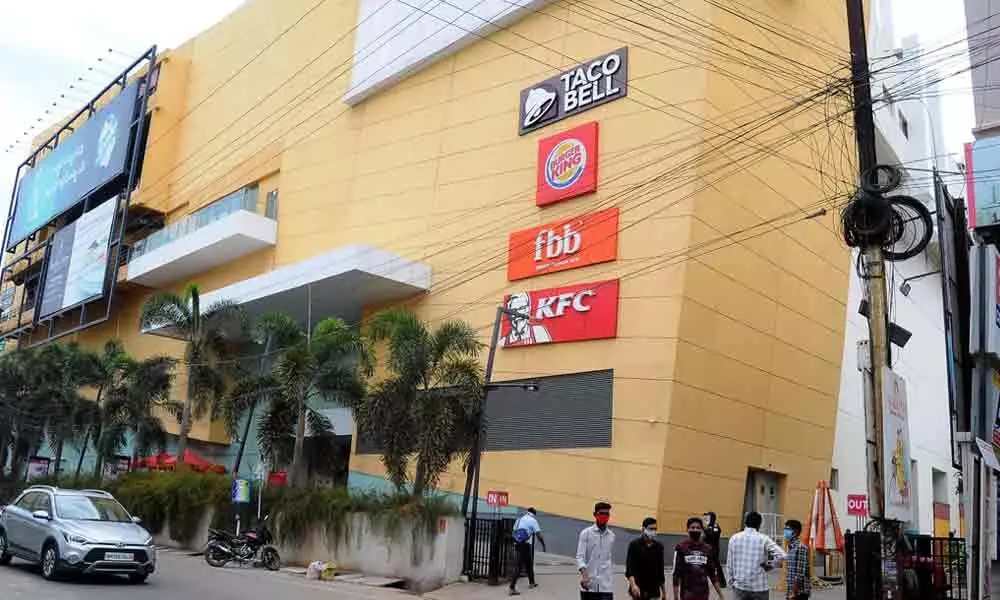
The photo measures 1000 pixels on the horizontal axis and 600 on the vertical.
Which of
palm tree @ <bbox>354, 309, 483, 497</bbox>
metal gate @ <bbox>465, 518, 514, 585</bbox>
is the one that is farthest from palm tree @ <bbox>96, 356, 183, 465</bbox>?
metal gate @ <bbox>465, 518, 514, 585</bbox>

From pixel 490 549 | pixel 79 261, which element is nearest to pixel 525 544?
pixel 490 549

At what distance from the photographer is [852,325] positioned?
31531 mm

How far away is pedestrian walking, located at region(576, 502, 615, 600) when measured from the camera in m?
9.41

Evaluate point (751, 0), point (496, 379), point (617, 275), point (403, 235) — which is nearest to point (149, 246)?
point (403, 235)

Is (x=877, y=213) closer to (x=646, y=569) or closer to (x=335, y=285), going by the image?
(x=646, y=569)

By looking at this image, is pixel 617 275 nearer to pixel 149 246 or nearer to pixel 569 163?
pixel 569 163

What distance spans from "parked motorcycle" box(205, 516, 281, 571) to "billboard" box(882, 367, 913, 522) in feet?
46.1

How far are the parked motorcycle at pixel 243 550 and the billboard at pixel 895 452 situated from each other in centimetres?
1404

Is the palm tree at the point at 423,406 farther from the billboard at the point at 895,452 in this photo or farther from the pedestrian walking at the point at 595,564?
the billboard at the point at 895,452

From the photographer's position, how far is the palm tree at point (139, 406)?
31875 mm

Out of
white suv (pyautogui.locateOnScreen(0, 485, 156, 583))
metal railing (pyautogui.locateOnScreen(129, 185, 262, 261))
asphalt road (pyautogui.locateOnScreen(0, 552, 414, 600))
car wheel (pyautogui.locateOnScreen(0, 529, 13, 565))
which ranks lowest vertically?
asphalt road (pyautogui.locateOnScreen(0, 552, 414, 600))

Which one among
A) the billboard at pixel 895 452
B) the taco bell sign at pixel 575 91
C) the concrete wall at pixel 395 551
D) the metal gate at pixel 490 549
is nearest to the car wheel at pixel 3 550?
the concrete wall at pixel 395 551

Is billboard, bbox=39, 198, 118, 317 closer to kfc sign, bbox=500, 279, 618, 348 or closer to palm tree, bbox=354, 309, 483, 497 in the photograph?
kfc sign, bbox=500, 279, 618, 348

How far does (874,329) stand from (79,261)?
46486 mm
